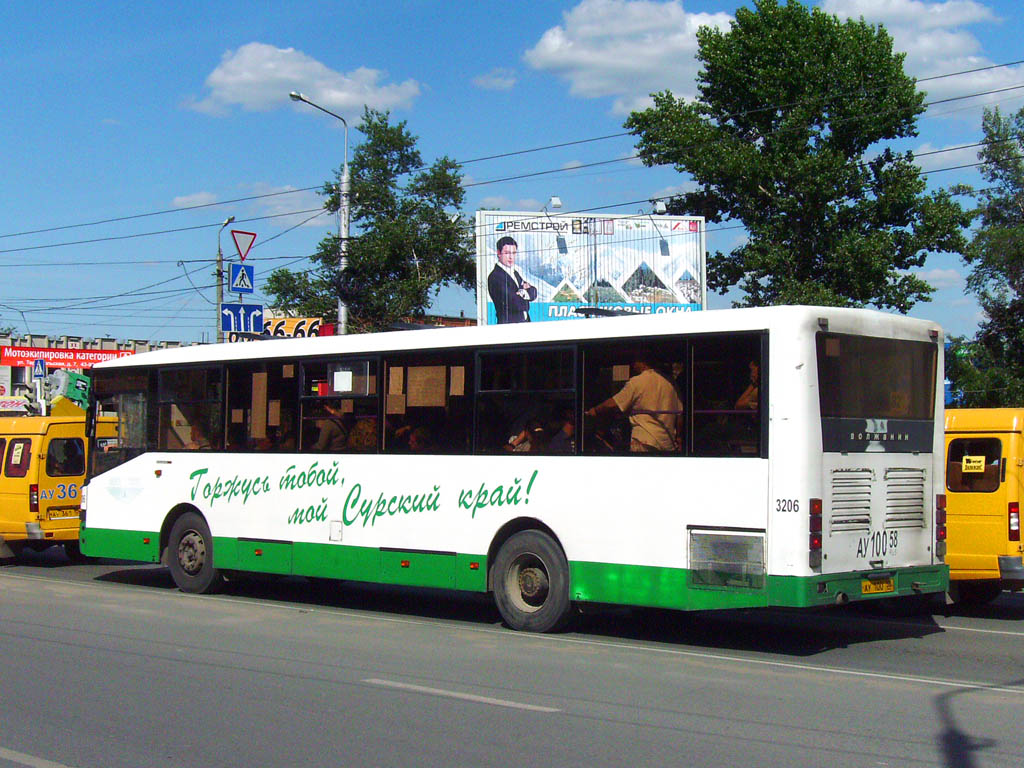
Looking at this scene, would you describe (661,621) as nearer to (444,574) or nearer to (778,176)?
(444,574)

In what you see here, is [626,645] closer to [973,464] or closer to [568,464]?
[568,464]

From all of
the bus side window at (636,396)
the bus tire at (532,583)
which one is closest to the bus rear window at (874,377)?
the bus side window at (636,396)

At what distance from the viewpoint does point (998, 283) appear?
151ft

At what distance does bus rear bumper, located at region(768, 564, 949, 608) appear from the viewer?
9.83 meters

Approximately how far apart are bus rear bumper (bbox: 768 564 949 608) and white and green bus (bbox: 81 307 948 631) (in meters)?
0.02

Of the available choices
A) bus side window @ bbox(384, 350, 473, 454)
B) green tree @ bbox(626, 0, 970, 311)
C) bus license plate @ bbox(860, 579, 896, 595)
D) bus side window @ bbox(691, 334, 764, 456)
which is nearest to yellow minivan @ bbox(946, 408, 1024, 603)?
bus license plate @ bbox(860, 579, 896, 595)

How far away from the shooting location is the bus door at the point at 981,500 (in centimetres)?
1277

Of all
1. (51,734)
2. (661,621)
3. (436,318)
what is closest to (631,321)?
(661,621)

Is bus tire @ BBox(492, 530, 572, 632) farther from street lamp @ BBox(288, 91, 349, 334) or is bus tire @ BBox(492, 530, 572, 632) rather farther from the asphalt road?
street lamp @ BBox(288, 91, 349, 334)

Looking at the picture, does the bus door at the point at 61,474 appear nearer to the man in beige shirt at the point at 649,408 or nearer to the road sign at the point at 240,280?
the road sign at the point at 240,280

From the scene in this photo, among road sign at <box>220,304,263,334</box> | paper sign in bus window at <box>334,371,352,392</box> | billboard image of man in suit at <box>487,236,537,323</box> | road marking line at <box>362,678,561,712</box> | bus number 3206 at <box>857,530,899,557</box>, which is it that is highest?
billboard image of man in suit at <box>487,236,537,323</box>

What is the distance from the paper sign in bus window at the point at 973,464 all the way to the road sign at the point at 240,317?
15736 millimetres

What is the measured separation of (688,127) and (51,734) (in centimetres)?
3129

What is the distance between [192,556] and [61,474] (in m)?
5.12
